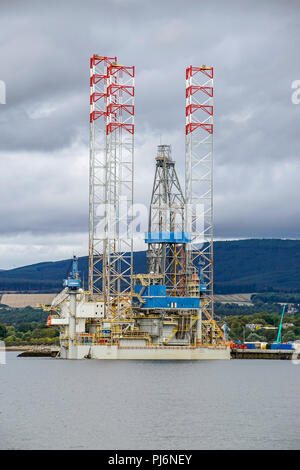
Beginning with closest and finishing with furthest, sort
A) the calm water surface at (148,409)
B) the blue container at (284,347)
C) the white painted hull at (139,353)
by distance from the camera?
the calm water surface at (148,409) < the white painted hull at (139,353) < the blue container at (284,347)

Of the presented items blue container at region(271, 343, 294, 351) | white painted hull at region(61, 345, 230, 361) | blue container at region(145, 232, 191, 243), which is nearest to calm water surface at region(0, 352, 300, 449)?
white painted hull at region(61, 345, 230, 361)

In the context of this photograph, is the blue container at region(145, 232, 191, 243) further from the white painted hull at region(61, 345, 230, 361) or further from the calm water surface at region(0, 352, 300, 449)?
the calm water surface at region(0, 352, 300, 449)

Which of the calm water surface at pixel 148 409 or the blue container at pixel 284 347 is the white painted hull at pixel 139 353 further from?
the blue container at pixel 284 347

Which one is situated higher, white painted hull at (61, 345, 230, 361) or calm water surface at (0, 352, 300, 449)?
white painted hull at (61, 345, 230, 361)

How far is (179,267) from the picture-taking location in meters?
131

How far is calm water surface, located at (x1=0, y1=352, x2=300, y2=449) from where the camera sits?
2125 inches

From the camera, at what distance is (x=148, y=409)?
6781 cm

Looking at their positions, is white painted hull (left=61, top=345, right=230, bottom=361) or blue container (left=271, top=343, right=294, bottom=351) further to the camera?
blue container (left=271, top=343, right=294, bottom=351)

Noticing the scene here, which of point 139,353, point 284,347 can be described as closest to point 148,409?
point 139,353

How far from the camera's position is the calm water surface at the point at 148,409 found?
2125 inches

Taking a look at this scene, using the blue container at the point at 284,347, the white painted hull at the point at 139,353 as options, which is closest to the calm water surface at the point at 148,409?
the white painted hull at the point at 139,353

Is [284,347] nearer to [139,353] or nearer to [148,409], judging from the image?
[139,353]

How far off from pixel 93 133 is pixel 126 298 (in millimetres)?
22186
